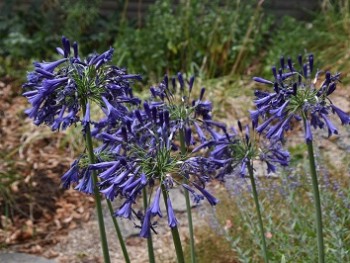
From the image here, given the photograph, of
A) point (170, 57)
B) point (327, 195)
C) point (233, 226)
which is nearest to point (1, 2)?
point (170, 57)

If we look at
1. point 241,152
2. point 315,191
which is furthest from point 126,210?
point 241,152

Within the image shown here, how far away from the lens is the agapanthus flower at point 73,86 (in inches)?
103

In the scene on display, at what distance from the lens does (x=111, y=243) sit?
5695 millimetres

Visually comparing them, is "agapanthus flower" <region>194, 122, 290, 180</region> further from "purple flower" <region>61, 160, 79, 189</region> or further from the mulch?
the mulch

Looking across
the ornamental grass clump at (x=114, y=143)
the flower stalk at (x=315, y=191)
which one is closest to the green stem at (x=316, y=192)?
the flower stalk at (x=315, y=191)

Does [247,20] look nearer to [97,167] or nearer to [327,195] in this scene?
[327,195]

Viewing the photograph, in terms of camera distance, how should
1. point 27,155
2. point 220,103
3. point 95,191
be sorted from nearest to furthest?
1. point 95,191
2. point 27,155
3. point 220,103

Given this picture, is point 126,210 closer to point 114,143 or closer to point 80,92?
point 80,92

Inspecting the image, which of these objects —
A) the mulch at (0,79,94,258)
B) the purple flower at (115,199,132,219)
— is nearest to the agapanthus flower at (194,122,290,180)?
the purple flower at (115,199,132,219)

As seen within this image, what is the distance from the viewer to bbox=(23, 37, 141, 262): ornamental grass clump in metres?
2.61

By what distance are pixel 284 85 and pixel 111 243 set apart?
3.34 m

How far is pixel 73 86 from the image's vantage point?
8.49ft

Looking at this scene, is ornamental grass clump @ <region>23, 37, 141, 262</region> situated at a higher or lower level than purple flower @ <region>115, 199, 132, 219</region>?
higher

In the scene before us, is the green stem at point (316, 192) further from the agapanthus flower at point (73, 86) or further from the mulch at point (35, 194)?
the mulch at point (35, 194)
